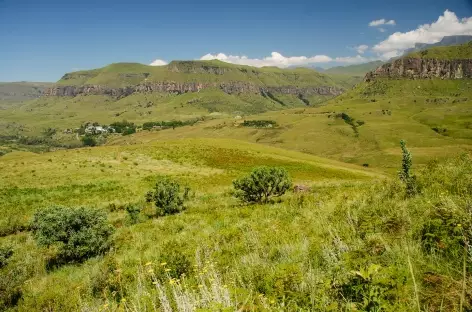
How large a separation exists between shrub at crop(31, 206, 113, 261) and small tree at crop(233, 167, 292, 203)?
10.4 meters

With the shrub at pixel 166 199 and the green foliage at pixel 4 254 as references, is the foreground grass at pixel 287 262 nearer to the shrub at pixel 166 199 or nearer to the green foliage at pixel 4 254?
the green foliage at pixel 4 254

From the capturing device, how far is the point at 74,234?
13.5m

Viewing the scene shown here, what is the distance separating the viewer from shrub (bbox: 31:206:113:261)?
13.4 meters

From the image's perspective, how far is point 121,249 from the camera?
45.0 ft

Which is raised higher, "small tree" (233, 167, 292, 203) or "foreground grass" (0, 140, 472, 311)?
"foreground grass" (0, 140, 472, 311)

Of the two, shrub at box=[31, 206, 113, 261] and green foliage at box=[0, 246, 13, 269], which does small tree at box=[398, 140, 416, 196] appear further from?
green foliage at box=[0, 246, 13, 269]

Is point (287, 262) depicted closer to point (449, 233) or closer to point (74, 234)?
point (449, 233)

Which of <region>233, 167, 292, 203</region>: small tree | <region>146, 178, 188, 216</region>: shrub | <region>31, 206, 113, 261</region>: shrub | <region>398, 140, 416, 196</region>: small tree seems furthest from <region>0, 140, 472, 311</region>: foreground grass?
<region>233, 167, 292, 203</region>: small tree

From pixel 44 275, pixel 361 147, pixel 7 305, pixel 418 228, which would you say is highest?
pixel 418 228

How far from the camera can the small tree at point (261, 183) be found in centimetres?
2231

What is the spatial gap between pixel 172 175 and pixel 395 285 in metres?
38.9

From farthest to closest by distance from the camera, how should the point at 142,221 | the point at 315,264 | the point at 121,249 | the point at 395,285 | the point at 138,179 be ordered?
1. the point at 138,179
2. the point at 142,221
3. the point at 121,249
4. the point at 315,264
5. the point at 395,285

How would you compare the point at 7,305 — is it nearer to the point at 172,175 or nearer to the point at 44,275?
the point at 44,275

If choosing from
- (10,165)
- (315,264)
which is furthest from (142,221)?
(10,165)
